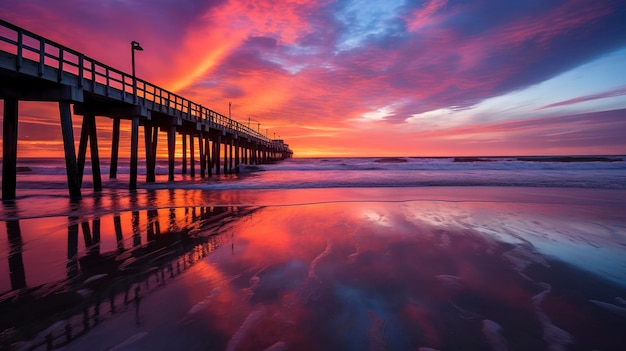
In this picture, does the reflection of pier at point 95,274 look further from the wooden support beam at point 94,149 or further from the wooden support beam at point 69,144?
the wooden support beam at point 94,149

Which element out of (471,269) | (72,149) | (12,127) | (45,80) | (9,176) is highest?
(45,80)

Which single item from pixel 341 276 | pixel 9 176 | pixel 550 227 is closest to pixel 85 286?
pixel 341 276

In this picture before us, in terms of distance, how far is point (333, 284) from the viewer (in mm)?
3080

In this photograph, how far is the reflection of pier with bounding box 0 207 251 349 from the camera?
2297 mm

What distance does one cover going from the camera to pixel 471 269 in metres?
3.56

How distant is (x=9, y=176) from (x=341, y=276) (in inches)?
507

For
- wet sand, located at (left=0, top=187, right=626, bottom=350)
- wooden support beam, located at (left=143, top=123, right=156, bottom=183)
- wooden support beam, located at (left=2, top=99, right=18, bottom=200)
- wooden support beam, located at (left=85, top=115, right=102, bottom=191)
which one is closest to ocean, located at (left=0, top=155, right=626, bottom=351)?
wet sand, located at (left=0, top=187, right=626, bottom=350)

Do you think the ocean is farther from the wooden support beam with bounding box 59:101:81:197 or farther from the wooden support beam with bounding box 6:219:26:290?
the wooden support beam with bounding box 59:101:81:197

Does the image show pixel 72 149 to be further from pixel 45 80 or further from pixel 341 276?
pixel 341 276

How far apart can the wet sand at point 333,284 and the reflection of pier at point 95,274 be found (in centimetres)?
3

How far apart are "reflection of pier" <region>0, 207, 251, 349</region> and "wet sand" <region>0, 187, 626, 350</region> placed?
3cm

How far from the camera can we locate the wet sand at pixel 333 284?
216cm

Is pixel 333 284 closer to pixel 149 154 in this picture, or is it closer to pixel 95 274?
pixel 95 274

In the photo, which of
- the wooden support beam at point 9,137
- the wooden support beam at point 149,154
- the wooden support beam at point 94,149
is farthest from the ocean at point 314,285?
the wooden support beam at point 149,154
